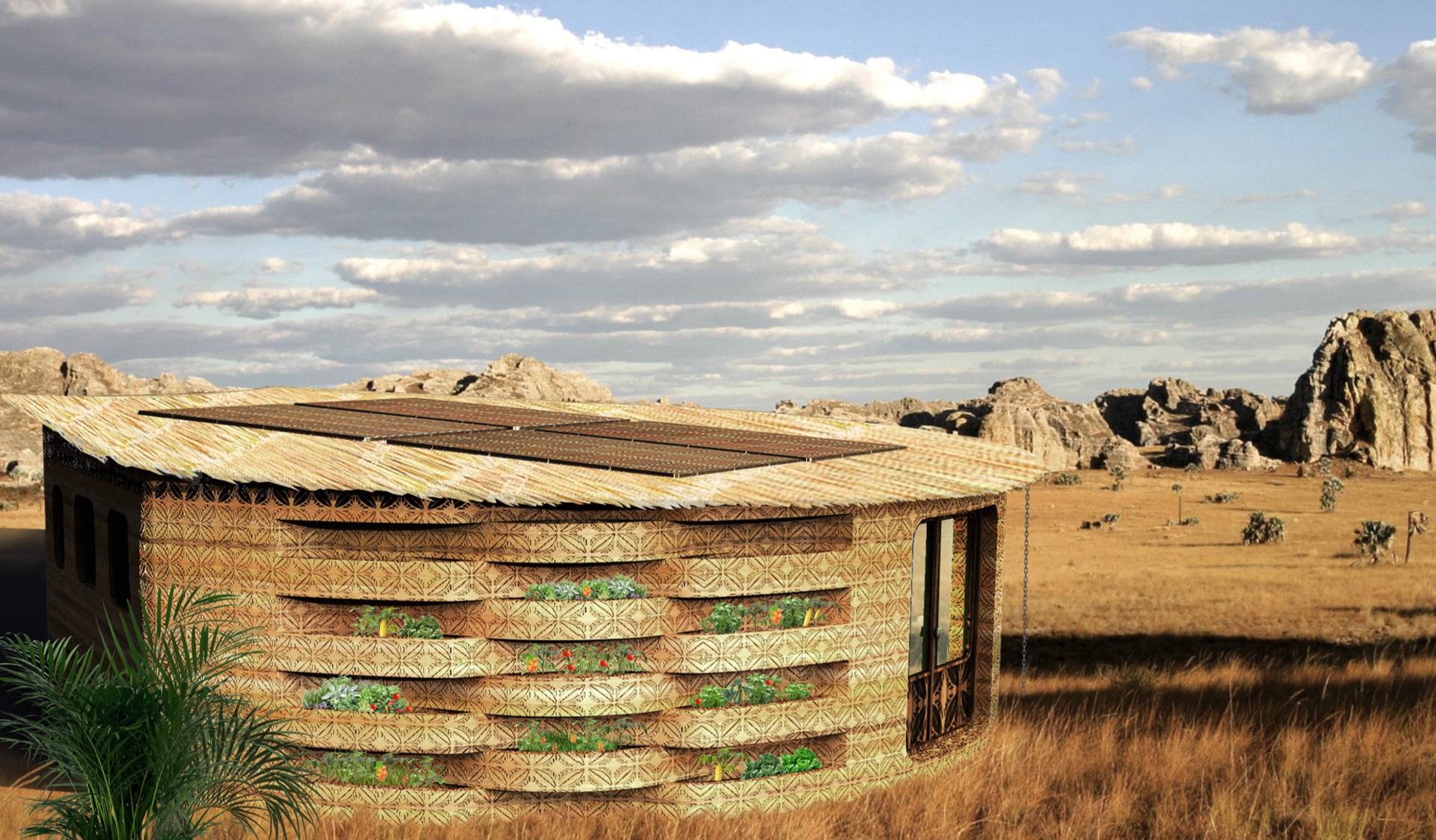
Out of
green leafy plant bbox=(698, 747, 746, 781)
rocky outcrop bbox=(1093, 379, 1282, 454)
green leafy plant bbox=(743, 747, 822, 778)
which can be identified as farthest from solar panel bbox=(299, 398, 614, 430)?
rocky outcrop bbox=(1093, 379, 1282, 454)

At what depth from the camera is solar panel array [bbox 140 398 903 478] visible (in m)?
10.4

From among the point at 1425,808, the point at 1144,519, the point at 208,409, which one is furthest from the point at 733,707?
the point at 1144,519

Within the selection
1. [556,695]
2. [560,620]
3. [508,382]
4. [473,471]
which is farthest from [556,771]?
[508,382]

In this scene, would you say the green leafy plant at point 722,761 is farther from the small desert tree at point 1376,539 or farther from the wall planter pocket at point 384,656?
the small desert tree at point 1376,539

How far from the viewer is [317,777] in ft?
28.7

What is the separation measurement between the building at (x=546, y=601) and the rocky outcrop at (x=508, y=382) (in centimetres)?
3735

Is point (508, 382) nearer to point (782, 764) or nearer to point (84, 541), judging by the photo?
point (84, 541)

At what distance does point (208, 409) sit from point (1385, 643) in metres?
19.0

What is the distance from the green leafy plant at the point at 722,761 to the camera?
350 inches

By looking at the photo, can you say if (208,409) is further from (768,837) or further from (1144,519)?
(1144,519)

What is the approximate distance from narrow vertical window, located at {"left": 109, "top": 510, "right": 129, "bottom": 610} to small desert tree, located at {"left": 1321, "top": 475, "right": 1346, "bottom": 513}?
46.1 metres

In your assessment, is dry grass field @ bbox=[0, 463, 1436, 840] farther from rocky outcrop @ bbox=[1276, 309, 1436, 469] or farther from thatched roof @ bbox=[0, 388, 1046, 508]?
rocky outcrop @ bbox=[1276, 309, 1436, 469]

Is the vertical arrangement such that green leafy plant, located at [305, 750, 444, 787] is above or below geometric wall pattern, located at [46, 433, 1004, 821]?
below

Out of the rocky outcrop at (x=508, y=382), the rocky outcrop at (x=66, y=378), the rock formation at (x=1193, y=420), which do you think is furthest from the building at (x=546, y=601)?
the rock formation at (x=1193, y=420)
